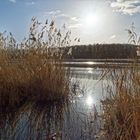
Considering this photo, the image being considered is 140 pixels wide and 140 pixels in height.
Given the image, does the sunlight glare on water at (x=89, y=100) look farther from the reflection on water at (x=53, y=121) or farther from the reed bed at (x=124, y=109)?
the reed bed at (x=124, y=109)

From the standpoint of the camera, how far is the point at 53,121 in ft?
19.3

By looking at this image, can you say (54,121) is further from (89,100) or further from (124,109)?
(89,100)

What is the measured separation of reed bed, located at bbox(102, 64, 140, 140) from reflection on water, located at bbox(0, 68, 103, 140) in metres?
0.27

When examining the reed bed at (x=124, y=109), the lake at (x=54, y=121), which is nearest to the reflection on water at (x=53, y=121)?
the lake at (x=54, y=121)

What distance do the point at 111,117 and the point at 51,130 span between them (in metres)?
0.89

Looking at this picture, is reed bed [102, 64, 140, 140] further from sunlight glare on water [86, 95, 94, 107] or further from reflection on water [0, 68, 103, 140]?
sunlight glare on water [86, 95, 94, 107]

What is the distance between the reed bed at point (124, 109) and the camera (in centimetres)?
→ 451

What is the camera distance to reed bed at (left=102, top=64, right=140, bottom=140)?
4508 millimetres

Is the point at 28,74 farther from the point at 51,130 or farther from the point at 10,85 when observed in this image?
the point at 51,130

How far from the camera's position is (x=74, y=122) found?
5.80 metres

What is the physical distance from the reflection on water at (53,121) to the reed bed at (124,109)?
267 millimetres

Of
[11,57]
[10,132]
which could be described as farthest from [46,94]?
[10,132]

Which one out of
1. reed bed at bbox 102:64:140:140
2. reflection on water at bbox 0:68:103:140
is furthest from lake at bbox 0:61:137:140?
reed bed at bbox 102:64:140:140

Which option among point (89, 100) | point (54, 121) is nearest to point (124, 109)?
point (54, 121)
